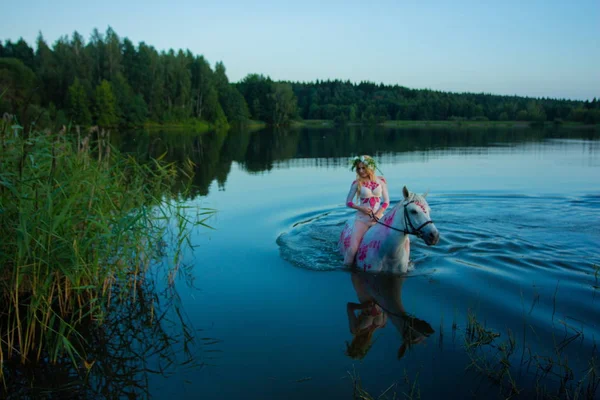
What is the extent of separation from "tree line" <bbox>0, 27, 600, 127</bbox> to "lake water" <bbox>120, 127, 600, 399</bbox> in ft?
95.1

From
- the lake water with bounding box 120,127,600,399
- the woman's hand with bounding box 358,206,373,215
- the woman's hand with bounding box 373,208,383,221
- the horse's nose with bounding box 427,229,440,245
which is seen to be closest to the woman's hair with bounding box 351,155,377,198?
the woman's hand with bounding box 358,206,373,215

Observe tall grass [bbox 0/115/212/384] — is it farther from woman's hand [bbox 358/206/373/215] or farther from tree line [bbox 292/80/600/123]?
tree line [bbox 292/80/600/123]

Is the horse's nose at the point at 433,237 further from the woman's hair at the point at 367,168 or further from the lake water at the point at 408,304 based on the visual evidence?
the woman's hair at the point at 367,168

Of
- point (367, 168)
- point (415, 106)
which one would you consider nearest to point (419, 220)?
point (367, 168)

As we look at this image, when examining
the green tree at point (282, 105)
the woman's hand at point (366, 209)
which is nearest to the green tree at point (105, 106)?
the green tree at point (282, 105)

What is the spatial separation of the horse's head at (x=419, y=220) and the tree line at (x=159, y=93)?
3231 centimetres

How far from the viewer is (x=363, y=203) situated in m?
8.61

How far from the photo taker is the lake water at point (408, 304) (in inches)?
178

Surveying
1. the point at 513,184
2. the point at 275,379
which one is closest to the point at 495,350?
the point at 275,379

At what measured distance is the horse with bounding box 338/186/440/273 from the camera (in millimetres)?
6684

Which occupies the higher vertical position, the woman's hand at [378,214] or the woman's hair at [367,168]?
the woman's hair at [367,168]

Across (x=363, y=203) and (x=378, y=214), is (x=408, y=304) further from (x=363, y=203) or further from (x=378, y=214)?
(x=363, y=203)

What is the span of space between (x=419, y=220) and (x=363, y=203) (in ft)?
6.72

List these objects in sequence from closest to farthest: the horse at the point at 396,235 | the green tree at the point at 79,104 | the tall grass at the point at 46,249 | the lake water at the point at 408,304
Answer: the lake water at the point at 408,304
the tall grass at the point at 46,249
the horse at the point at 396,235
the green tree at the point at 79,104
